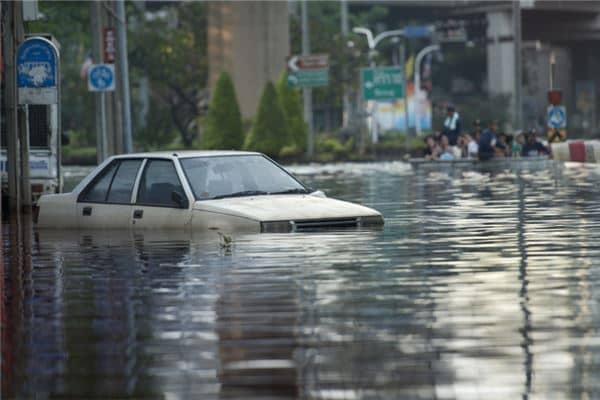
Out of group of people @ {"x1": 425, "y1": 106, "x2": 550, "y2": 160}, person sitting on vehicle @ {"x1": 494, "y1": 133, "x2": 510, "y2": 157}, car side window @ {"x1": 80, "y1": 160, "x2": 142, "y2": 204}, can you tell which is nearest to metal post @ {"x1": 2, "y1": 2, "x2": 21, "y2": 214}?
car side window @ {"x1": 80, "y1": 160, "x2": 142, "y2": 204}

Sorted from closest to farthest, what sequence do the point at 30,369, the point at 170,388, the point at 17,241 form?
the point at 170,388 → the point at 30,369 → the point at 17,241

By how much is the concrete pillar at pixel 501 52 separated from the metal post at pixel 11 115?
225 ft

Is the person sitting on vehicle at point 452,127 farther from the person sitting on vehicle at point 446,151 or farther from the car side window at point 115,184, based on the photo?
the car side window at point 115,184

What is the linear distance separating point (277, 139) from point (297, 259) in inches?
2219

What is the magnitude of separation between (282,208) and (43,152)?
587 inches

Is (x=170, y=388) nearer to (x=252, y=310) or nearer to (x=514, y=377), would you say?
(x=514, y=377)

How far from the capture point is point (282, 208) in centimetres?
1912

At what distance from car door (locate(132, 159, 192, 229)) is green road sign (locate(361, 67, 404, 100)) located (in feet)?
184

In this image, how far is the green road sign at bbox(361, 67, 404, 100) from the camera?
76.3 m

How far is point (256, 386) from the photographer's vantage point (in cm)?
902

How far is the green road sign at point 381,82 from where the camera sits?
250 ft

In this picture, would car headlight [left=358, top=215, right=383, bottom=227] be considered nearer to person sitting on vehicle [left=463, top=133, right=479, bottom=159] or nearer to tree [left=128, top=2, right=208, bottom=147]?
person sitting on vehicle [left=463, top=133, right=479, bottom=159]

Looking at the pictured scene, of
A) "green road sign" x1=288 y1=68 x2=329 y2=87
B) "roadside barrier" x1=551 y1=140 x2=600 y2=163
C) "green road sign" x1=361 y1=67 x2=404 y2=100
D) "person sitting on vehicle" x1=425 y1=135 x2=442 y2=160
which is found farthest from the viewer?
"green road sign" x1=361 y1=67 x2=404 y2=100

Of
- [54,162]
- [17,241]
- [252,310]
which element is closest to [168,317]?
[252,310]
